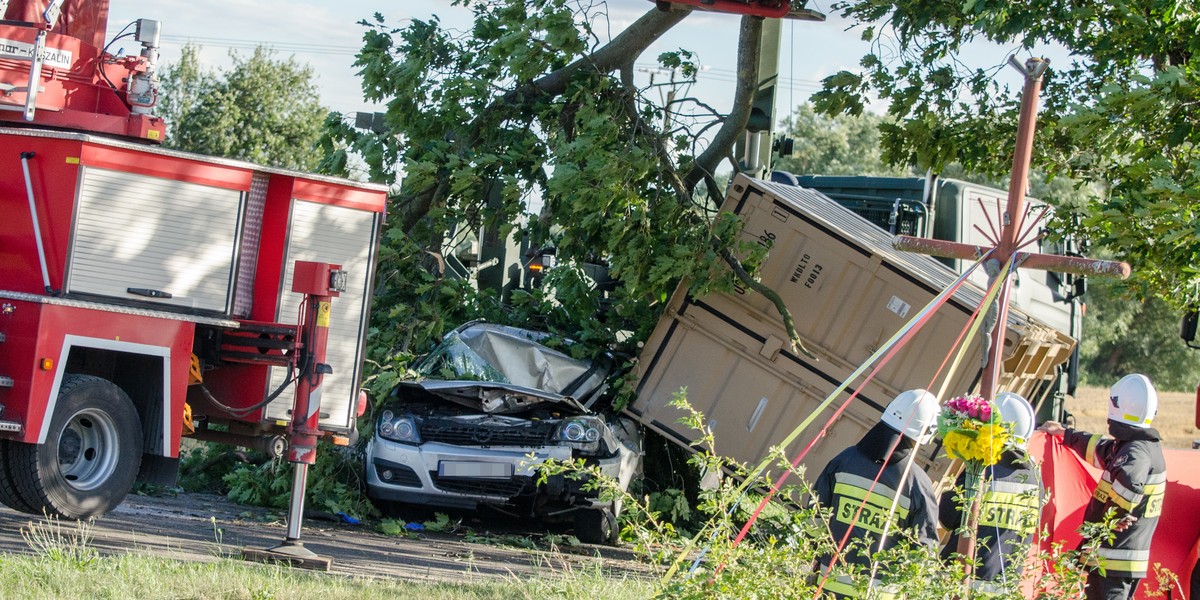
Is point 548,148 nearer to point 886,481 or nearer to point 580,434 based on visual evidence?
point 580,434

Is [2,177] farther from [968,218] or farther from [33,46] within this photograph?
[968,218]

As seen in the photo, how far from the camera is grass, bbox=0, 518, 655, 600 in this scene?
6023 mm

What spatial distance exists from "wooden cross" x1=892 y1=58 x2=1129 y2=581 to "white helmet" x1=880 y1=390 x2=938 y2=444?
0.60m

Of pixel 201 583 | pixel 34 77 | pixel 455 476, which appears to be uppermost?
pixel 34 77

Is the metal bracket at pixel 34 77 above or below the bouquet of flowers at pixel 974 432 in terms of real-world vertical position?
above

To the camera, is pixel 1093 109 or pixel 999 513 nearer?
pixel 999 513

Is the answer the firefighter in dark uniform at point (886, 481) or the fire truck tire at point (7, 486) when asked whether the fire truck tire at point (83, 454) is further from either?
the firefighter in dark uniform at point (886, 481)

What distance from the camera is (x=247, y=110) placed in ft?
110

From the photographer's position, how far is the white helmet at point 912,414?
5598 mm

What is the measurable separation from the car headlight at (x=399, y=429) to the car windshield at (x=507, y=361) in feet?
2.31

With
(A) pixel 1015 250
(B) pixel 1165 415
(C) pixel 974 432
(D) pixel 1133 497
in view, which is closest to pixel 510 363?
(D) pixel 1133 497

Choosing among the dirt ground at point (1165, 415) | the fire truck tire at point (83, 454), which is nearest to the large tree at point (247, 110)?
the dirt ground at point (1165, 415)

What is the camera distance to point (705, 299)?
429 inches

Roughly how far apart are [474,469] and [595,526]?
122 cm
